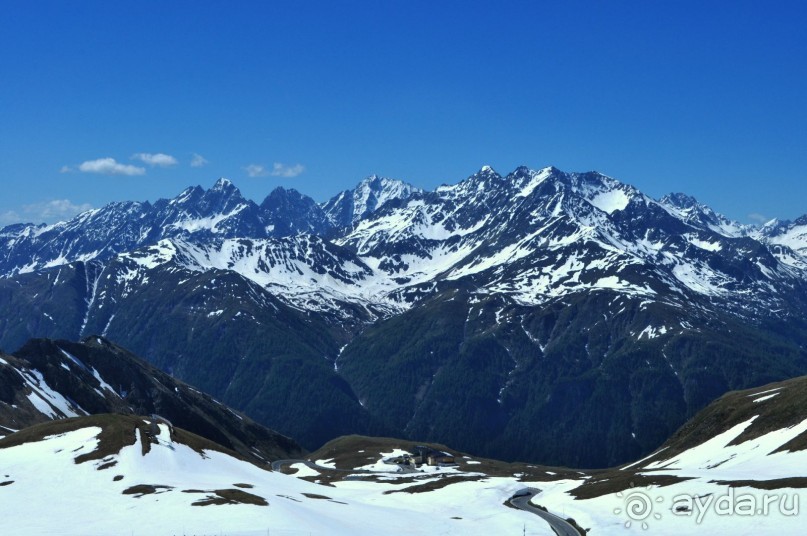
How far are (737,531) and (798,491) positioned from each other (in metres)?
11.9

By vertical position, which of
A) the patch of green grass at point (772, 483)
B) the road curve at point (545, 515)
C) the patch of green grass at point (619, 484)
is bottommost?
the road curve at point (545, 515)

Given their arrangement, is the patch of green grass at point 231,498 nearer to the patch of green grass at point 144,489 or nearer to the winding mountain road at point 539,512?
the patch of green grass at point 144,489

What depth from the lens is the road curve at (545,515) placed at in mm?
120125

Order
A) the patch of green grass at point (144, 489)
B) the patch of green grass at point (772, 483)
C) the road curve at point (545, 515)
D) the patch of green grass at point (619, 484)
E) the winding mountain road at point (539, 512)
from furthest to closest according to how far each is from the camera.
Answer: the patch of green grass at point (619, 484) → the patch of green grass at point (144, 489) → the winding mountain road at point (539, 512) → the road curve at point (545, 515) → the patch of green grass at point (772, 483)

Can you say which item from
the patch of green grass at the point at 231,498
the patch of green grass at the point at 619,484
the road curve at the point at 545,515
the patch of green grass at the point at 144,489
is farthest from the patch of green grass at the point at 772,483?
the patch of green grass at the point at 144,489

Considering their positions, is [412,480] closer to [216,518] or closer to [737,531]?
[216,518]

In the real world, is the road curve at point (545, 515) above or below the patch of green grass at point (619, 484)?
below

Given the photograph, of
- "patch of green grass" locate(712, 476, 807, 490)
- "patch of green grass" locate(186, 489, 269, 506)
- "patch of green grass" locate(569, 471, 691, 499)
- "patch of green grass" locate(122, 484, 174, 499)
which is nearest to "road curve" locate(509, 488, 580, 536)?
"patch of green grass" locate(569, 471, 691, 499)

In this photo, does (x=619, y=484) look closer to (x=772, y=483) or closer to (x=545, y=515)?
(x=545, y=515)

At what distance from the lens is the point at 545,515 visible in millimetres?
136000

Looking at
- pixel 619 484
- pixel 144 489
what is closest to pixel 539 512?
pixel 619 484

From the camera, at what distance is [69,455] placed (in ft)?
477

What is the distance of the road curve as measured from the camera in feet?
394

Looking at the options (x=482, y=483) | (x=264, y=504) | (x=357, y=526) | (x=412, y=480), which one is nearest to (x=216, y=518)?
(x=264, y=504)
